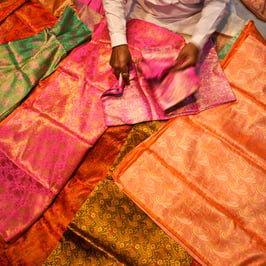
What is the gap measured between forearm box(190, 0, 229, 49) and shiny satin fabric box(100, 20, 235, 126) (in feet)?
0.35

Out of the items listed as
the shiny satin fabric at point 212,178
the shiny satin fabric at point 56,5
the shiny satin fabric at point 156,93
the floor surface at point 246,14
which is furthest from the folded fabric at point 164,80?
the floor surface at point 246,14

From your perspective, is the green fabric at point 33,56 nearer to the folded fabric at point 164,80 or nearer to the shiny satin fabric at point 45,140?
the shiny satin fabric at point 45,140

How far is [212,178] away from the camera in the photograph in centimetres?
99

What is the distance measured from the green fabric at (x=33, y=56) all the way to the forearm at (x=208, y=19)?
0.61 meters

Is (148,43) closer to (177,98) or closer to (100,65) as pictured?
(100,65)

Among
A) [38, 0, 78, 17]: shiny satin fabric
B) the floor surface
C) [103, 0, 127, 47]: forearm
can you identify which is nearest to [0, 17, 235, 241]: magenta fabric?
[103, 0, 127, 47]: forearm

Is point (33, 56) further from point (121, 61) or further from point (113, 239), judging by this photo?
point (113, 239)

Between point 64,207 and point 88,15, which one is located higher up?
point 88,15

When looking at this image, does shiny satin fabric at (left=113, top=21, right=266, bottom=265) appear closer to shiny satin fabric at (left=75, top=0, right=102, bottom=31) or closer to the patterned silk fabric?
the patterned silk fabric

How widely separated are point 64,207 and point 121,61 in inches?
27.9

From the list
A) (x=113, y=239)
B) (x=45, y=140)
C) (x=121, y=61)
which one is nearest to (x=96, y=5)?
(x=121, y=61)

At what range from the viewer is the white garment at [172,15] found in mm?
1163

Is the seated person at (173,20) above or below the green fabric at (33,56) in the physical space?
above

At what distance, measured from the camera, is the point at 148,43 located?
130 centimetres
